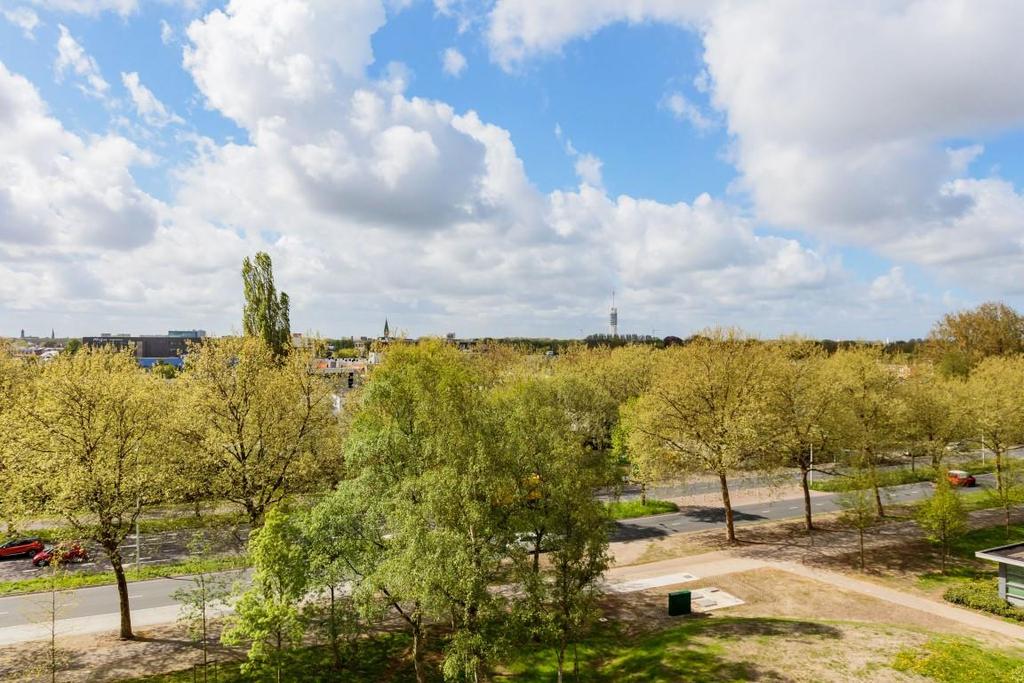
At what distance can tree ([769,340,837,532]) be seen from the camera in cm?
3791

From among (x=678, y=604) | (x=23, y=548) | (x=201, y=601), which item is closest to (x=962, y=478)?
(x=678, y=604)

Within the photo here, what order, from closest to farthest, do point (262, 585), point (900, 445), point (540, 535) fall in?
1. point (262, 585)
2. point (540, 535)
3. point (900, 445)

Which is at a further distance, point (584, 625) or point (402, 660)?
point (402, 660)

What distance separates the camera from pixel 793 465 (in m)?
39.9

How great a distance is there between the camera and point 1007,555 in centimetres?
2798

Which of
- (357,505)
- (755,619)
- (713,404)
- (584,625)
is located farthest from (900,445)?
(357,505)

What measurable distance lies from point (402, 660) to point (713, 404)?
24.7 metres

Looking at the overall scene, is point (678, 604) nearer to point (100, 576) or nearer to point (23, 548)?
point (100, 576)

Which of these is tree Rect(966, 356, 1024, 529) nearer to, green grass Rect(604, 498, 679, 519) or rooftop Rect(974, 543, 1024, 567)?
rooftop Rect(974, 543, 1024, 567)

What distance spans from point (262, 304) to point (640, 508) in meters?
39.0

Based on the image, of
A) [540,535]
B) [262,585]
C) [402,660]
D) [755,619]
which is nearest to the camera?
[262,585]

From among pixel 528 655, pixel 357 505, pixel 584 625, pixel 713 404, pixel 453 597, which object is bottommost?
pixel 528 655

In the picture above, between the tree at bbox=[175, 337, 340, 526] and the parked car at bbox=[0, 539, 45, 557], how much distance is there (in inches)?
681

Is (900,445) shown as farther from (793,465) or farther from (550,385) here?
(550,385)
